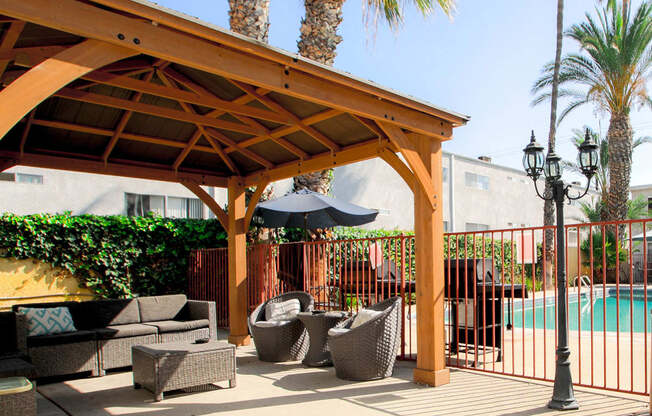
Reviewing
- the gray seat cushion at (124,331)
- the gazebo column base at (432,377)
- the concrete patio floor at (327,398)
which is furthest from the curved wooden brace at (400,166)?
the gray seat cushion at (124,331)

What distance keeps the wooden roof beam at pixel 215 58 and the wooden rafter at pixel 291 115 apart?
1.20 meters

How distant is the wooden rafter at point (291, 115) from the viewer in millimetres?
5594

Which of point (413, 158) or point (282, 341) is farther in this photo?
point (282, 341)

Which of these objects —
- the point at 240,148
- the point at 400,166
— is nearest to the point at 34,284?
the point at 240,148

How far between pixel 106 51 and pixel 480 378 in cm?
487

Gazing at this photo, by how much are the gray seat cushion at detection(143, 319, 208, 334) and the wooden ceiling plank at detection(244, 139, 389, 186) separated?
2.36 meters

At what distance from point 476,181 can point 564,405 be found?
18911 millimetres

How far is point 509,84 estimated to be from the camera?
20.6 m

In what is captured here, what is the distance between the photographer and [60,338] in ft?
19.0

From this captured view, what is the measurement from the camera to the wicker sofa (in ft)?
18.6

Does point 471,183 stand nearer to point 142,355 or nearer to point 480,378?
point 480,378

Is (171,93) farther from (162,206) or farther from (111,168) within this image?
(162,206)

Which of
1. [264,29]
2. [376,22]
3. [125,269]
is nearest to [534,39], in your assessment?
[376,22]

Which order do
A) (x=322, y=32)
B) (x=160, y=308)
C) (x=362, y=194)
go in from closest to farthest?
(x=160, y=308) → (x=322, y=32) → (x=362, y=194)
